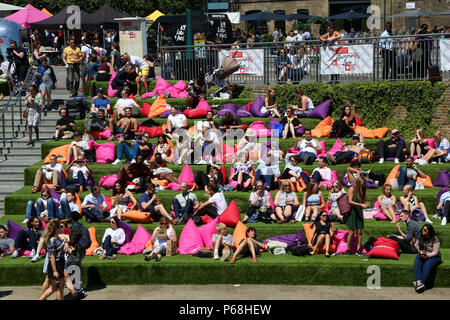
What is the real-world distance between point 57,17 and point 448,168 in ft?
72.7

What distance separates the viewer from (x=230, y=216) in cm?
1638

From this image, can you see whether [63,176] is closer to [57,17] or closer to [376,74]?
[376,74]

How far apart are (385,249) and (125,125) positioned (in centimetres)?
840

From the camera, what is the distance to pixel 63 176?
60.0ft

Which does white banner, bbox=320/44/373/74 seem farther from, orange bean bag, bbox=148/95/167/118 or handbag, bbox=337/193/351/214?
handbag, bbox=337/193/351/214

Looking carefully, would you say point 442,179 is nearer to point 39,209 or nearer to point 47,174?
point 39,209

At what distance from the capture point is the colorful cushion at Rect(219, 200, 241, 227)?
16.4m

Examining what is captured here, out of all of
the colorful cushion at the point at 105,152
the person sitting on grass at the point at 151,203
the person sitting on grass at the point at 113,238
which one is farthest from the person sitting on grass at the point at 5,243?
the colorful cushion at the point at 105,152

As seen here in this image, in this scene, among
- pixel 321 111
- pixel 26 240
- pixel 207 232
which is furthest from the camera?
pixel 321 111

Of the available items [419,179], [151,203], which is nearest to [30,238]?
[151,203]

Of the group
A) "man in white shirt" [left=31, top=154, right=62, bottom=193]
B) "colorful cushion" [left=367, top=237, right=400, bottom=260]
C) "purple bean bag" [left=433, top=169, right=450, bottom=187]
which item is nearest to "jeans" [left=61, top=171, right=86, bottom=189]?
"man in white shirt" [left=31, top=154, right=62, bottom=193]

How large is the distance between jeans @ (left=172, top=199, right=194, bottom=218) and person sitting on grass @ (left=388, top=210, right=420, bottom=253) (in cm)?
434
